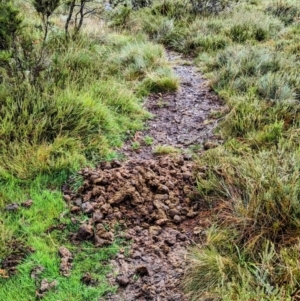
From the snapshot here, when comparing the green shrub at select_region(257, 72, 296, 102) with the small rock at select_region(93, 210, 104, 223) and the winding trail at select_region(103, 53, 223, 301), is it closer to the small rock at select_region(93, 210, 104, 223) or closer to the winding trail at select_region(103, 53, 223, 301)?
the winding trail at select_region(103, 53, 223, 301)

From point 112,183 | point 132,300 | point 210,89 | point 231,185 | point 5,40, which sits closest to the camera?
point 132,300

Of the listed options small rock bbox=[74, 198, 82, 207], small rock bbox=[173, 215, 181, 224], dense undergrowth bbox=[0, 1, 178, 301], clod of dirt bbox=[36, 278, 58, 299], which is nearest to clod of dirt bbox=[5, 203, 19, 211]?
dense undergrowth bbox=[0, 1, 178, 301]

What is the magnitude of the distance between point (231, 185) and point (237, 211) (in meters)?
0.40

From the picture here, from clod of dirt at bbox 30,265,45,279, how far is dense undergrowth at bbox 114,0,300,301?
107cm

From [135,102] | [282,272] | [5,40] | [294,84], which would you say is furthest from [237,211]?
[5,40]

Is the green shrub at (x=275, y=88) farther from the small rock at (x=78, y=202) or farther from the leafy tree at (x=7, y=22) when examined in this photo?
the leafy tree at (x=7, y=22)

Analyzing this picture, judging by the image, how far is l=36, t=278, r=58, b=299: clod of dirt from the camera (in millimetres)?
2704

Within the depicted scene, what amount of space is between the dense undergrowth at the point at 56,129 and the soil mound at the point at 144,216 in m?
0.12

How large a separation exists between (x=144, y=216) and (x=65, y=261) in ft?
2.67

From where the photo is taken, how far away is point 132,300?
2732mm

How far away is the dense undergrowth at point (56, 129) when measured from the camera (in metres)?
2.96

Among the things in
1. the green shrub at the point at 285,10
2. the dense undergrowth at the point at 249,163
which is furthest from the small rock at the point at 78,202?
the green shrub at the point at 285,10

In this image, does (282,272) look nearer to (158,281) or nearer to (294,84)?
(158,281)

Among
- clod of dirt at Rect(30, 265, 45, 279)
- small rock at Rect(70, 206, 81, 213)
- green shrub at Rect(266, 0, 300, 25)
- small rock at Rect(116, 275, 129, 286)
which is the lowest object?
small rock at Rect(116, 275, 129, 286)
